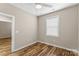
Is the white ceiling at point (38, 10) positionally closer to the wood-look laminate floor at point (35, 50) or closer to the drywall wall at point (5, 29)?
the drywall wall at point (5, 29)

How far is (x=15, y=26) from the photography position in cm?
138

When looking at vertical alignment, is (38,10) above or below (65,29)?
above

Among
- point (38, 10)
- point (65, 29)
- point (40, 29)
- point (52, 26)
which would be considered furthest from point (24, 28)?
point (65, 29)

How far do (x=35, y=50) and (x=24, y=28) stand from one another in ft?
1.69

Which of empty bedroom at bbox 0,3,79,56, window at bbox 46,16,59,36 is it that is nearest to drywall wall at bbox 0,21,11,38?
empty bedroom at bbox 0,3,79,56

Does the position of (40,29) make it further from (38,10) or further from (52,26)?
(38,10)

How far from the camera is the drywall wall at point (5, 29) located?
1314 millimetres

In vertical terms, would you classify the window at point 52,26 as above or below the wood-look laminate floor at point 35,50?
above

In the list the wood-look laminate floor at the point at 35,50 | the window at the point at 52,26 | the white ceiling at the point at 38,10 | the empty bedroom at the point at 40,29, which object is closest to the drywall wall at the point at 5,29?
the empty bedroom at the point at 40,29

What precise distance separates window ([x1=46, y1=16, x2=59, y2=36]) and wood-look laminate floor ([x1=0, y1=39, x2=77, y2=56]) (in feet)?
0.98

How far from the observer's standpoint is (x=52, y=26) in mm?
1406

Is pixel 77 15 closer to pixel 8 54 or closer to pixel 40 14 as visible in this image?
pixel 40 14

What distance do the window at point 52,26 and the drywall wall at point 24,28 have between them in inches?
11.2

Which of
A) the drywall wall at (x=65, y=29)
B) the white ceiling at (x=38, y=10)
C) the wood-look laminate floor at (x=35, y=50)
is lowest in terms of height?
the wood-look laminate floor at (x=35, y=50)
